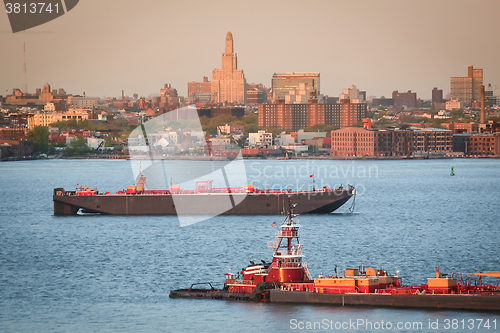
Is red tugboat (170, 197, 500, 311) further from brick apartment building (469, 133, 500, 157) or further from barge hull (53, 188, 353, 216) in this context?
brick apartment building (469, 133, 500, 157)

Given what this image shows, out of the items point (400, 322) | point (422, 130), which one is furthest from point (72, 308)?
point (422, 130)

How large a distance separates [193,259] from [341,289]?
37.2 feet

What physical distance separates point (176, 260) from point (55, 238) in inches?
447

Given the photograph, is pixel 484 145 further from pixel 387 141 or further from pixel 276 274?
pixel 276 274

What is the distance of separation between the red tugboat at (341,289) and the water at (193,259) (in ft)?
1.25

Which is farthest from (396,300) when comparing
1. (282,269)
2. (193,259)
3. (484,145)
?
(484,145)

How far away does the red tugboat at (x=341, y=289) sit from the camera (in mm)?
26328

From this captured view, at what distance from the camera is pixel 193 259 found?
37312 mm

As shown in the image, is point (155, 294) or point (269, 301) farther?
point (155, 294)

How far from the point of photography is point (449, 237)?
45.9m

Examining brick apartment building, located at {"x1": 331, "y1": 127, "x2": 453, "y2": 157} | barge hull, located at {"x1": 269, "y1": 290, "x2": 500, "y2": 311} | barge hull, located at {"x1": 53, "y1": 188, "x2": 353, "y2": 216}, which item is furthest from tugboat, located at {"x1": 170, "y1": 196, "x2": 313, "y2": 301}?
brick apartment building, located at {"x1": 331, "y1": 127, "x2": 453, "y2": 157}

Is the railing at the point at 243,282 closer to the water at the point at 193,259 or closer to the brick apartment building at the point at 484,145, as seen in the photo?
the water at the point at 193,259

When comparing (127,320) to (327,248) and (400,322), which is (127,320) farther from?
(327,248)

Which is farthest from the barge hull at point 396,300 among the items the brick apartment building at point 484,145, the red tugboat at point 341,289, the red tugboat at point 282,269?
the brick apartment building at point 484,145
